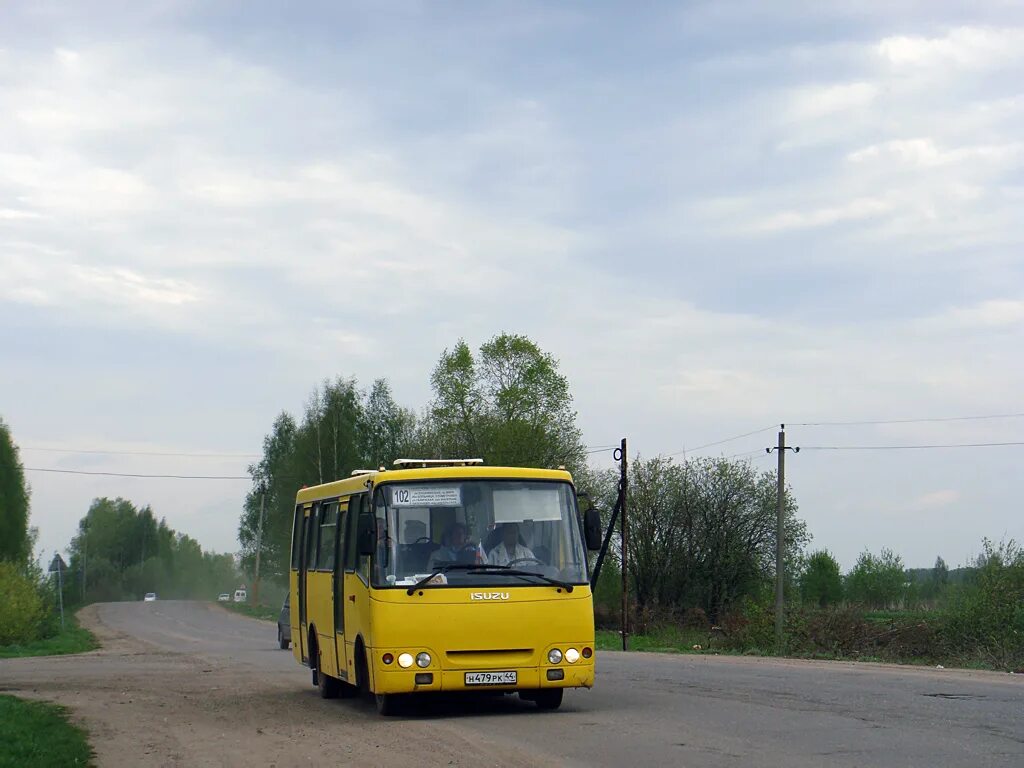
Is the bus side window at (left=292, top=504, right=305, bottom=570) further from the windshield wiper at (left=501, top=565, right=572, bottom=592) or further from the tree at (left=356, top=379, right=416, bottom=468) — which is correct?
the tree at (left=356, top=379, right=416, bottom=468)

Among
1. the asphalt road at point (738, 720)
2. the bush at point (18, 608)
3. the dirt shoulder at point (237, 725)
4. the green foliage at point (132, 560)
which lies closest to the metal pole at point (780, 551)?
the asphalt road at point (738, 720)

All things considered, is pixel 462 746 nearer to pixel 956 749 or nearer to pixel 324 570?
pixel 956 749

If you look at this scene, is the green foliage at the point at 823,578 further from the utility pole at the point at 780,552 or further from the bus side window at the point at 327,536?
the bus side window at the point at 327,536

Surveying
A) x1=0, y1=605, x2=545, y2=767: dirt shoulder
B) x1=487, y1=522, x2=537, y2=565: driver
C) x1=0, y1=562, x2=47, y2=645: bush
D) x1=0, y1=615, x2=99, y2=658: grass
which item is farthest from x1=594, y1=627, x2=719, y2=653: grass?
x1=487, y1=522, x2=537, y2=565: driver

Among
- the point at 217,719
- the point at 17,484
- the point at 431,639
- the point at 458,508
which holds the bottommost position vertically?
the point at 217,719

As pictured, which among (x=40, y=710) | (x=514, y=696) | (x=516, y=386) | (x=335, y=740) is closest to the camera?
(x=335, y=740)

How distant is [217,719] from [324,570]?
3089 millimetres

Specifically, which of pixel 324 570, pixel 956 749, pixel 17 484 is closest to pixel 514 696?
pixel 324 570

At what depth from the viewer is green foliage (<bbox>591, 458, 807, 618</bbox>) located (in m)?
61.4

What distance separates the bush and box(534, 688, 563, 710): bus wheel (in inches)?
1616

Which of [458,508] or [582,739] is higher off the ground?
[458,508]

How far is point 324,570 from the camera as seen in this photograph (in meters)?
17.6

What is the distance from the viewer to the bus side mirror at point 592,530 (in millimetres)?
14125

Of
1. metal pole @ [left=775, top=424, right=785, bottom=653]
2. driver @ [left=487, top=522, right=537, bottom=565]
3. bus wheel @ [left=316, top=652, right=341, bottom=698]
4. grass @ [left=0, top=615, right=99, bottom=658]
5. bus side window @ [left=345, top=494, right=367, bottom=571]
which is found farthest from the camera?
grass @ [left=0, top=615, right=99, bottom=658]
